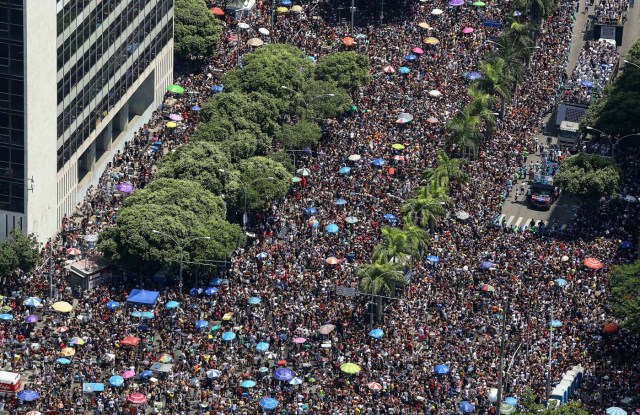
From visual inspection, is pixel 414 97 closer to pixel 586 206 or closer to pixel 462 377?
pixel 586 206

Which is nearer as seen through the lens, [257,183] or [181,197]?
[181,197]

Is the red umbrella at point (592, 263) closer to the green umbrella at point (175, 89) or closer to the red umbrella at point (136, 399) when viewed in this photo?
the red umbrella at point (136, 399)

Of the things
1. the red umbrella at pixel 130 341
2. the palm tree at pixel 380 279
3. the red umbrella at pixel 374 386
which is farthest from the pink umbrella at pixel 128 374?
the palm tree at pixel 380 279

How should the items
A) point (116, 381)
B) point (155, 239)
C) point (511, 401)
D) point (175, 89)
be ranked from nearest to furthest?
point (511, 401) < point (116, 381) < point (155, 239) < point (175, 89)

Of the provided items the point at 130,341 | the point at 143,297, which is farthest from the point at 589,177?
the point at 130,341

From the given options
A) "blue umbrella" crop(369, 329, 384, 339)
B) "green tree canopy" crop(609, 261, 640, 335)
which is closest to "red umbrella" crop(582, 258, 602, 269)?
"green tree canopy" crop(609, 261, 640, 335)

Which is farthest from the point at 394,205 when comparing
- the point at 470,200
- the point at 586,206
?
the point at 586,206

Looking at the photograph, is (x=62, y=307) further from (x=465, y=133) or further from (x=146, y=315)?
(x=465, y=133)
